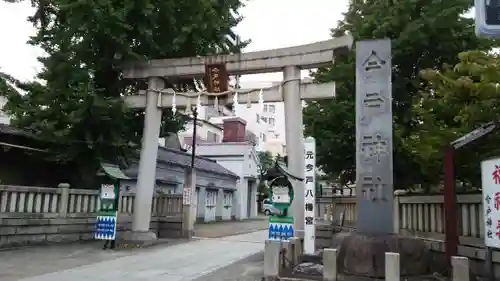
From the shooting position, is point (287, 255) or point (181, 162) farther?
point (181, 162)

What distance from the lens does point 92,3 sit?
13.4 metres

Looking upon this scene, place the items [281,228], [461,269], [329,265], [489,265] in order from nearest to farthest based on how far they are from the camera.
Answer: [461,269]
[489,265]
[329,265]
[281,228]

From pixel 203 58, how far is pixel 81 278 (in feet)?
27.4

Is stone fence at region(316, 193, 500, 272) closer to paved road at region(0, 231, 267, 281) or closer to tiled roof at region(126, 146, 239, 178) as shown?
paved road at region(0, 231, 267, 281)

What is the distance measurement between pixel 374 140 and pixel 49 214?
10245 millimetres

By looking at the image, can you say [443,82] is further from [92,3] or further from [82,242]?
[82,242]

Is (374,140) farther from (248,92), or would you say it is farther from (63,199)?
(63,199)

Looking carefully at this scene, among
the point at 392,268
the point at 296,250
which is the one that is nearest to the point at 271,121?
the point at 296,250

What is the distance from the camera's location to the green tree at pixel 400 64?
13555 millimetres

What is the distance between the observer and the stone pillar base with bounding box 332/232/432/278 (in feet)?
27.9

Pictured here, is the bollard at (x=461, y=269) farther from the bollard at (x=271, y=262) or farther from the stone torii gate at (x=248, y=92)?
the stone torii gate at (x=248, y=92)

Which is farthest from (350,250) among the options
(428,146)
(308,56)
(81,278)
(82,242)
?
(82,242)

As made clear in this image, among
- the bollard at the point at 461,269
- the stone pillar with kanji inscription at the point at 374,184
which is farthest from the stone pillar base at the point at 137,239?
the bollard at the point at 461,269

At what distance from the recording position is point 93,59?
15039mm
